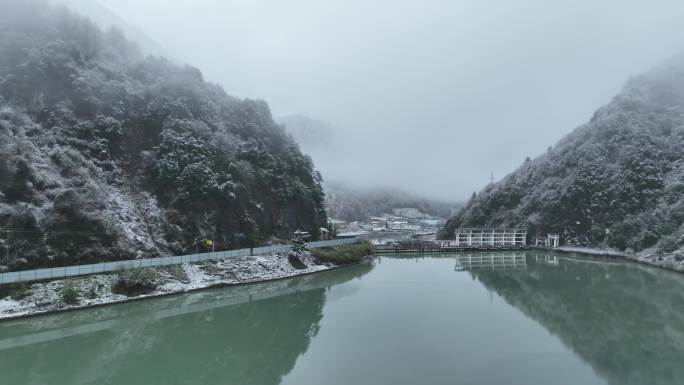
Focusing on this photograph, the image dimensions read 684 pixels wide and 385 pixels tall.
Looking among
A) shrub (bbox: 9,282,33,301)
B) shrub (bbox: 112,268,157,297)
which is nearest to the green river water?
shrub (bbox: 112,268,157,297)

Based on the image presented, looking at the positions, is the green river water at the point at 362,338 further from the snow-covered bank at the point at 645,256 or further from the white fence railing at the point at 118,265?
the snow-covered bank at the point at 645,256

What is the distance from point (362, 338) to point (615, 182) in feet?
259

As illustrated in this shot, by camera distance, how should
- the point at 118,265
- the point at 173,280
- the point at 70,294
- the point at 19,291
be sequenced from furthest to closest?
the point at 173,280, the point at 118,265, the point at 70,294, the point at 19,291

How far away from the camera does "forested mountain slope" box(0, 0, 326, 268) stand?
32812mm

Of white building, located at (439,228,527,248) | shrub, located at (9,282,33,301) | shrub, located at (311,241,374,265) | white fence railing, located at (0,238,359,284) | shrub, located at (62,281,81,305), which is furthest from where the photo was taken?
white building, located at (439,228,527,248)

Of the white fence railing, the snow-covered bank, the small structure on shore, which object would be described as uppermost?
the small structure on shore

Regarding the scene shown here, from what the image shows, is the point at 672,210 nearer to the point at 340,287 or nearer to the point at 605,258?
the point at 605,258

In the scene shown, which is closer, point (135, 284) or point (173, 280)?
point (135, 284)

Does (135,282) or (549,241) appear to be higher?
(549,241)

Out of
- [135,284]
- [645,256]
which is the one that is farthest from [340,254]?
[645,256]

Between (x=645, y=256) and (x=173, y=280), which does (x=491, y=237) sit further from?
(x=173, y=280)

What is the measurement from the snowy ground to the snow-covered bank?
41957 mm

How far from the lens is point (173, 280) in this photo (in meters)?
35.8

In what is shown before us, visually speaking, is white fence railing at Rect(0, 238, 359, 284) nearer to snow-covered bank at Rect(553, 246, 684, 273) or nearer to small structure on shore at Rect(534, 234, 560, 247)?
snow-covered bank at Rect(553, 246, 684, 273)
